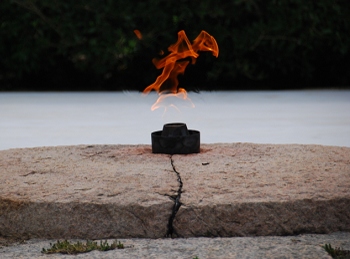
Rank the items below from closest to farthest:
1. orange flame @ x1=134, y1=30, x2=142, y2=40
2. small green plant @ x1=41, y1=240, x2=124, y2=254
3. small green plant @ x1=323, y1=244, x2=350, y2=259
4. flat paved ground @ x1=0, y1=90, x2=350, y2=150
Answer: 1. small green plant @ x1=323, y1=244, x2=350, y2=259
2. small green plant @ x1=41, y1=240, x2=124, y2=254
3. flat paved ground @ x1=0, y1=90, x2=350, y2=150
4. orange flame @ x1=134, y1=30, x2=142, y2=40

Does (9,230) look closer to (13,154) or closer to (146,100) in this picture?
(13,154)

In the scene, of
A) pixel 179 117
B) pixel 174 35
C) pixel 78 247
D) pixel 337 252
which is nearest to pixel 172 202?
pixel 78 247

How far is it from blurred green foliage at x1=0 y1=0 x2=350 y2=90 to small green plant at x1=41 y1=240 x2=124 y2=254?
6648 millimetres

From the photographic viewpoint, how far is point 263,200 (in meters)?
3.03

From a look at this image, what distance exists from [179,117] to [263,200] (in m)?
4.87

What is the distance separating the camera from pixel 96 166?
147 inches

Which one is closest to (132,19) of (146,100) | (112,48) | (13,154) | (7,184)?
(112,48)

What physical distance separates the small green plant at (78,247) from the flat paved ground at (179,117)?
269cm

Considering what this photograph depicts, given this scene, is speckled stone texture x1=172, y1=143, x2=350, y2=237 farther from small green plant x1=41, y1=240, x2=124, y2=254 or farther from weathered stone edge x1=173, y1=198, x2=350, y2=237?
small green plant x1=41, y1=240, x2=124, y2=254

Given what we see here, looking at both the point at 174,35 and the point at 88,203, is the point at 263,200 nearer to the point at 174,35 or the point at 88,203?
the point at 88,203

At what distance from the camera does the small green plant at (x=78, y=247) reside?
2761 mm

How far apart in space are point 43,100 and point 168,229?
6.35m

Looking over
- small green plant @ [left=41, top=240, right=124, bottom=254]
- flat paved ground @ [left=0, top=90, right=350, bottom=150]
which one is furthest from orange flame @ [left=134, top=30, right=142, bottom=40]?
small green plant @ [left=41, top=240, right=124, bottom=254]

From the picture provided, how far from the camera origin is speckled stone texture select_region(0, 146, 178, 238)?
303 centimetres
